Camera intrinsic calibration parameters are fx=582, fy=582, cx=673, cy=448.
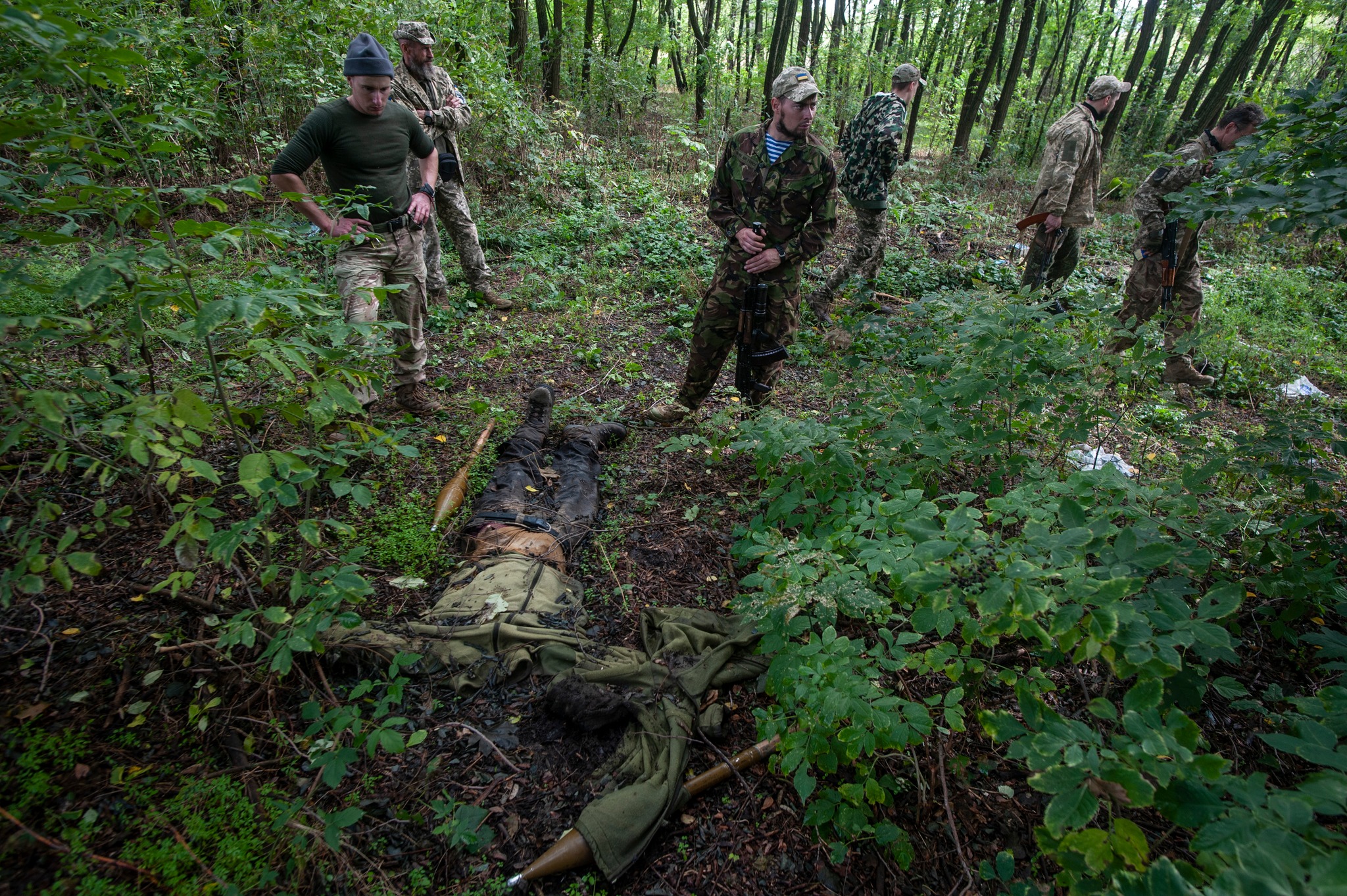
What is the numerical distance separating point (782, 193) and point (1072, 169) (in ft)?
11.4

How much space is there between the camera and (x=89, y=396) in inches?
67.7

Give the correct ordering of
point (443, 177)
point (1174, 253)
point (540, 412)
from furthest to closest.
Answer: point (443, 177) < point (1174, 253) < point (540, 412)

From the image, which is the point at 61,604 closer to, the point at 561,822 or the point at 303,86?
the point at 561,822

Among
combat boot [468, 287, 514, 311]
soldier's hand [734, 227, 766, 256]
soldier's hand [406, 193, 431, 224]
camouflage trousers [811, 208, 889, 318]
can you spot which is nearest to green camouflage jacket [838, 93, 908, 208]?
camouflage trousers [811, 208, 889, 318]

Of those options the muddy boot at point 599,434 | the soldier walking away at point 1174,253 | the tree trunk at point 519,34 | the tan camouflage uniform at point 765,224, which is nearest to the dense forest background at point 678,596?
the muddy boot at point 599,434

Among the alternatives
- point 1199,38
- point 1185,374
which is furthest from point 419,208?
point 1199,38

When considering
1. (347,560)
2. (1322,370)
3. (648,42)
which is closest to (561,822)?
(347,560)

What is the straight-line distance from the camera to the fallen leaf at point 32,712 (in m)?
1.90

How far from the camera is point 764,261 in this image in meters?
3.91

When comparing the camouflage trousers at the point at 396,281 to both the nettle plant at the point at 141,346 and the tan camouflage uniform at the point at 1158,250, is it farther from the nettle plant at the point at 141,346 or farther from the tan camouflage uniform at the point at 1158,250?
the tan camouflage uniform at the point at 1158,250

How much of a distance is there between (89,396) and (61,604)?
1.20 meters

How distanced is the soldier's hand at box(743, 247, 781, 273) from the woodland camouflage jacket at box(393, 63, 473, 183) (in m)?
2.98

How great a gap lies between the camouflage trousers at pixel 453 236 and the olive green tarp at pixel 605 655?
11.9 feet

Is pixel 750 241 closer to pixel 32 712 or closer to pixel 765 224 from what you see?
pixel 765 224
